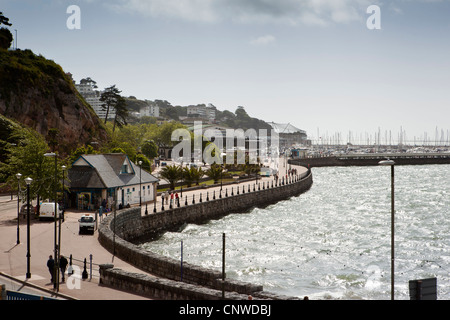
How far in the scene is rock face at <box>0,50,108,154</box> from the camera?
78.2m

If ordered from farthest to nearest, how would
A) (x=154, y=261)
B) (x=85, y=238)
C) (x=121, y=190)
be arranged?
Answer: (x=121, y=190) → (x=85, y=238) → (x=154, y=261)

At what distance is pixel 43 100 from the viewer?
276 ft

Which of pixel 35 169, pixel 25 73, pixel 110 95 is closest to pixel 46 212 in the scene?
pixel 35 169

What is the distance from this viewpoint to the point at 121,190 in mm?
47938

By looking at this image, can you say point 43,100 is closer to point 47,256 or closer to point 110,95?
point 110,95

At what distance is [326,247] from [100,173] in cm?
2235

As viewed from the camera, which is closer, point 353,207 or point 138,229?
point 138,229

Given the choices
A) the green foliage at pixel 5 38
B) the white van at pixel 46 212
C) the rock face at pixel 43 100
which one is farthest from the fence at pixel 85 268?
the green foliage at pixel 5 38

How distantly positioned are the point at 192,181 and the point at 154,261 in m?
43.8

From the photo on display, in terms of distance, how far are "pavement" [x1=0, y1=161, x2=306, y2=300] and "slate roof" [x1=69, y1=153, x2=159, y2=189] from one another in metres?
3.27

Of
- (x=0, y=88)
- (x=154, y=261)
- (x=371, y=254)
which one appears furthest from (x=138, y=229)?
(x=0, y=88)

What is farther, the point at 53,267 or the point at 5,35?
the point at 5,35

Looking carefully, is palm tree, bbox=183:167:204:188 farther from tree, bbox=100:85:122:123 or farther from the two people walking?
tree, bbox=100:85:122:123
